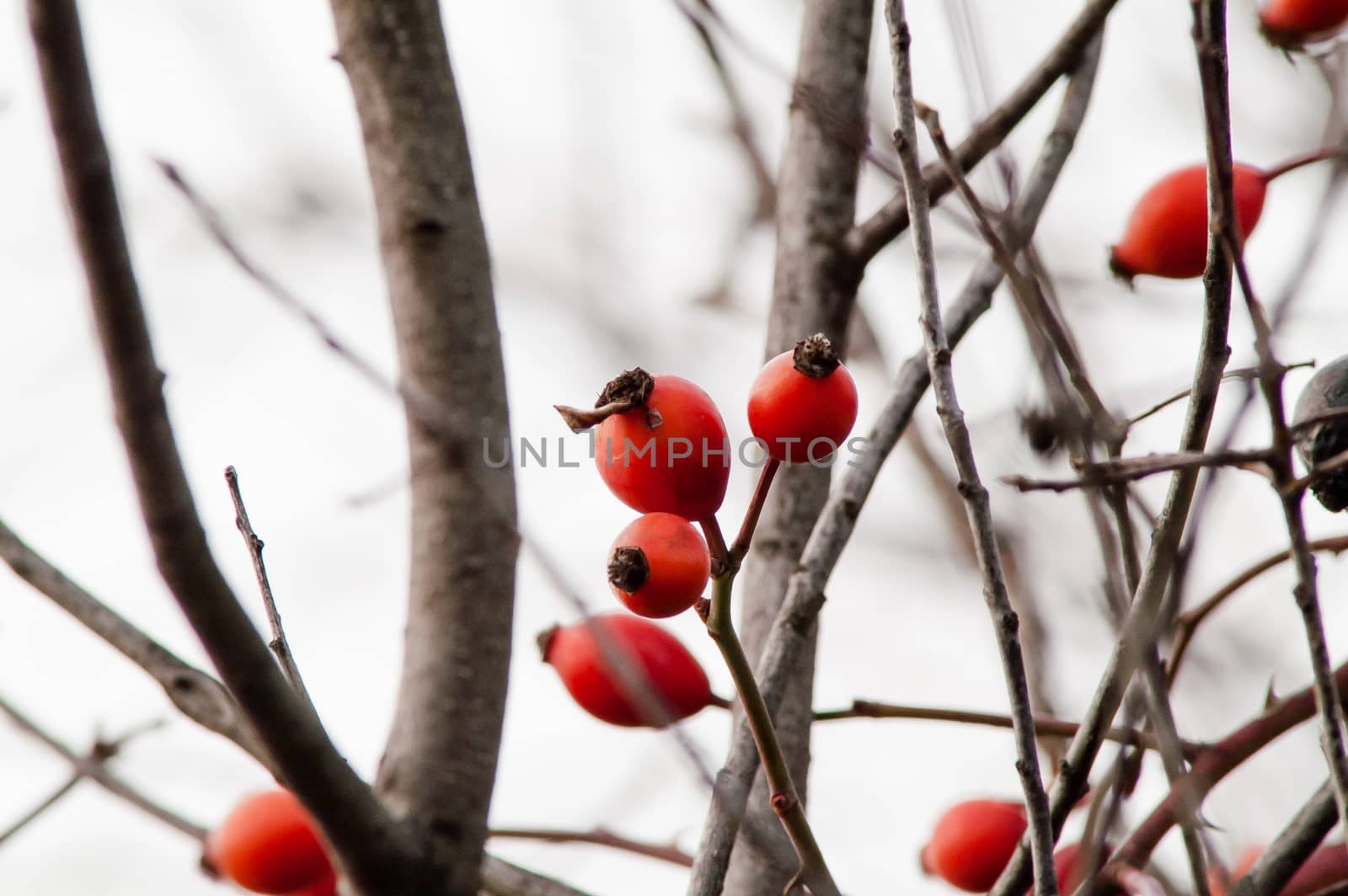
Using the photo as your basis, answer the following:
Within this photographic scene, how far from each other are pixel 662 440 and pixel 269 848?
79cm

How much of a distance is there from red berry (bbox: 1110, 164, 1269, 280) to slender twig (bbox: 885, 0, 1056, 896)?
2.11 ft

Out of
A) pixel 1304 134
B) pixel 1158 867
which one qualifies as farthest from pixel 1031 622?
pixel 1304 134

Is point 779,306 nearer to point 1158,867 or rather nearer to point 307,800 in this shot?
point 1158,867

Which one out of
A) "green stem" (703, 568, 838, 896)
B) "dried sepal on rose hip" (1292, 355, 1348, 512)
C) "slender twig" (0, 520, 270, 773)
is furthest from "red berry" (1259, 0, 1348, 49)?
"slender twig" (0, 520, 270, 773)

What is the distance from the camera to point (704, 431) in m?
1.07

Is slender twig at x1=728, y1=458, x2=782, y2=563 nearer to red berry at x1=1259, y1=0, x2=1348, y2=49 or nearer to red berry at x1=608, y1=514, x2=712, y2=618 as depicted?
red berry at x1=608, y1=514, x2=712, y2=618

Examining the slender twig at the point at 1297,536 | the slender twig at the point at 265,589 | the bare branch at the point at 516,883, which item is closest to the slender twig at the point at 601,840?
the bare branch at the point at 516,883

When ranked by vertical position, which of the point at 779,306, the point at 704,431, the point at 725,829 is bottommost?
the point at 725,829

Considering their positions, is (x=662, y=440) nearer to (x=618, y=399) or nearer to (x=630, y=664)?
(x=618, y=399)

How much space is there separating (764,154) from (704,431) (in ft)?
8.13

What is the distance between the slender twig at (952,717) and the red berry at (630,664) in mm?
161

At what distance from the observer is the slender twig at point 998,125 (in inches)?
65.9

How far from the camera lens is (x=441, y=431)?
4.02 feet

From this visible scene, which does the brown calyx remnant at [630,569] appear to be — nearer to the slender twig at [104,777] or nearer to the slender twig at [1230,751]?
the slender twig at [1230,751]
